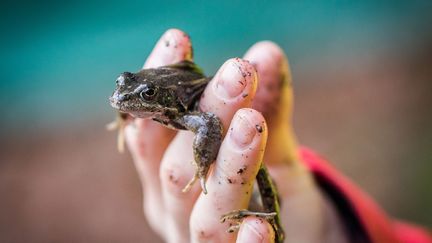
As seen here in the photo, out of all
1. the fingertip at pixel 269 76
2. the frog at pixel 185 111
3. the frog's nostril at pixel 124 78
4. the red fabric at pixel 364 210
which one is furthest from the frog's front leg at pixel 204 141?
the red fabric at pixel 364 210

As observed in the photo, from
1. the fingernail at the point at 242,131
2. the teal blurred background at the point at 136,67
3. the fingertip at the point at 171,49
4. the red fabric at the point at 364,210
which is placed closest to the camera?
the fingernail at the point at 242,131

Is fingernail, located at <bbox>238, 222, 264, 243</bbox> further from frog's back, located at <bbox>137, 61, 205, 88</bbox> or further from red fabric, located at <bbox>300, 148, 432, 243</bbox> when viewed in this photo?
red fabric, located at <bbox>300, 148, 432, 243</bbox>

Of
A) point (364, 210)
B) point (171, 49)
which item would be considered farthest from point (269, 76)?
point (364, 210)

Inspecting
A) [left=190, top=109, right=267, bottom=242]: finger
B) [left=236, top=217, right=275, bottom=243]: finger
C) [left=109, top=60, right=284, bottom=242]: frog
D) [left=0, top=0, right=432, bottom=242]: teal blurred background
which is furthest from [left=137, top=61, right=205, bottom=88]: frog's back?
[left=0, top=0, right=432, bottom=242]: teal blurred background

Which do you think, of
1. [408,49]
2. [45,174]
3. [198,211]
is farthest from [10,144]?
[408,49]

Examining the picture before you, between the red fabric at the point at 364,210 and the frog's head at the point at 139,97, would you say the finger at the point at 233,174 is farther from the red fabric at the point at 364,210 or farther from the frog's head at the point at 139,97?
the red fabric at the point at 364,210

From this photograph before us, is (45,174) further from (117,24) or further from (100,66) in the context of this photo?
(117,24)
